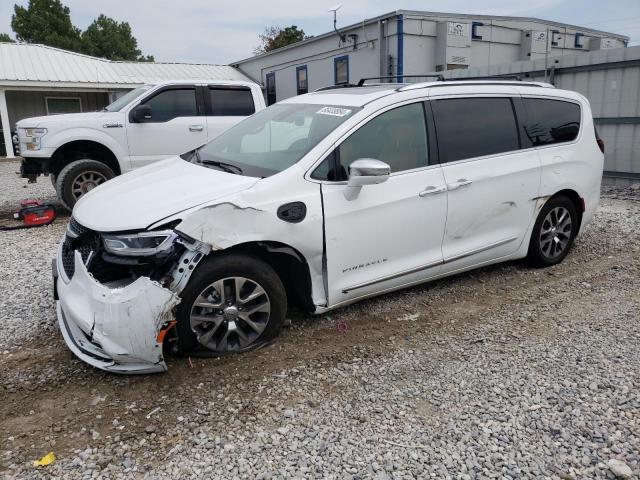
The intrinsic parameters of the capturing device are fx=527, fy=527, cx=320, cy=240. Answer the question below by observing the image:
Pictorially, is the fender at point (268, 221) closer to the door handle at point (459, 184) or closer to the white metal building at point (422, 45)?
the door handle at point (459, 184)

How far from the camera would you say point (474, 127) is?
446 cm

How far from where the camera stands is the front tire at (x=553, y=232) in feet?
16.4

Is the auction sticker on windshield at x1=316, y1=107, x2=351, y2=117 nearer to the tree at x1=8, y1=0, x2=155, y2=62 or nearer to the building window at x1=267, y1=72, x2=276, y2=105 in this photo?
the building window at x1=267, y1=72, x2=276, y2=105

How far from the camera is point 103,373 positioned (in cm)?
336

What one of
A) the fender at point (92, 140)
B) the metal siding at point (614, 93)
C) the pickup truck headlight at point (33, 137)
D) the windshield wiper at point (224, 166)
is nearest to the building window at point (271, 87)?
the metal siding at point (614, 93)

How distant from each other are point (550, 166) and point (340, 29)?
13.9 metres

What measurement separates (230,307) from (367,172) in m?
1.25

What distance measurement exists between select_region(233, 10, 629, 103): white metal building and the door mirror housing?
10.2m

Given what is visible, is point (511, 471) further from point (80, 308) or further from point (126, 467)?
point (80, 308)

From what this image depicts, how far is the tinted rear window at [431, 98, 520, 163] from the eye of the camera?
4.27 meters

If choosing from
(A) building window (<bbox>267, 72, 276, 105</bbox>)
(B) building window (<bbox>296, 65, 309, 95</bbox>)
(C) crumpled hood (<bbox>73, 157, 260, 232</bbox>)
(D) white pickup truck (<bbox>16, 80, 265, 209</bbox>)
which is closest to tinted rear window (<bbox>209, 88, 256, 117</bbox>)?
(D) white pickup truck (<bbox>16, 80, 265, 209</bbox>)

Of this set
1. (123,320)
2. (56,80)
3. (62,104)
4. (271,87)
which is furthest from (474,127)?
(62,104)

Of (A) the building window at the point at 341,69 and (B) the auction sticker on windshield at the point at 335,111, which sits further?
(A) the building window at the point at 341,69

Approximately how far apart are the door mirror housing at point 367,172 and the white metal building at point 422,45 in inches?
403
